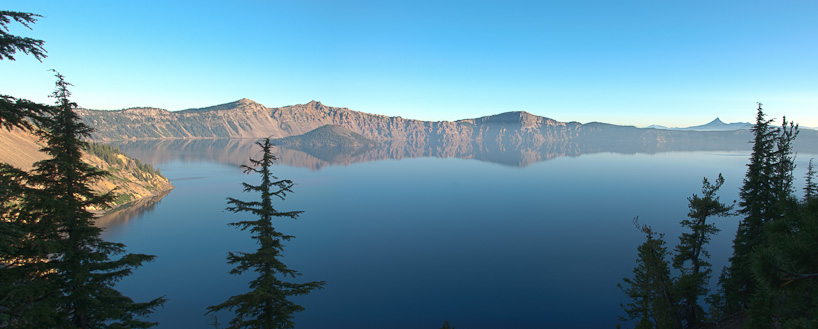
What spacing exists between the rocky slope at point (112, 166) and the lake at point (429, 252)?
12326 millimetres

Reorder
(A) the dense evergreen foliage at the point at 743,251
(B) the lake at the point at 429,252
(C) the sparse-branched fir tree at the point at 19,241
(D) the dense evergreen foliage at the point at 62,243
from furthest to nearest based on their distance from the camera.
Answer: (B) the lake at the point at 429,252, (A) the dense evergreen foliage at the point at 743,251, (D) the dense evergreen foliage at the point at 62,243, (C) the sparse-branched fir tree at the point at 19,241

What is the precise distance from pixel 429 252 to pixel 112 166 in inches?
5866

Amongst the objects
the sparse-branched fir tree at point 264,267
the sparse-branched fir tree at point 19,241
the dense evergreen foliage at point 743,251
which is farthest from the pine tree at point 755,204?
the sparse-branched fir tree at point 19,241

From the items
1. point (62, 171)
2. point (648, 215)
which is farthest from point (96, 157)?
point (648, 215)

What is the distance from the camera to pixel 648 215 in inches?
3947

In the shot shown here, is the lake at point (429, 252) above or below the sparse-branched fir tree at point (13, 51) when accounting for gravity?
below

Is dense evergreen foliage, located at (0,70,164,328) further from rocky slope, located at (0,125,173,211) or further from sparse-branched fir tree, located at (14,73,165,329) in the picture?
rocky slope, located at (0,125,173,211)

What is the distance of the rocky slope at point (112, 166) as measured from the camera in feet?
380

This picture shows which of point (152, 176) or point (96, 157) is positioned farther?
point (152, 176)

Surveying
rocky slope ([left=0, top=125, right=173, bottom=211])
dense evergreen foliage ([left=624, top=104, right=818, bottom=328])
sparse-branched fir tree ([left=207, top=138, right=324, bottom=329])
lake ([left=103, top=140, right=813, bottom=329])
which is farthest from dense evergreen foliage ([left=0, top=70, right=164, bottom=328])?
rocky slope ([left=0, top=125, right=173, bottom=211])

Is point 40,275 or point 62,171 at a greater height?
point 62,171

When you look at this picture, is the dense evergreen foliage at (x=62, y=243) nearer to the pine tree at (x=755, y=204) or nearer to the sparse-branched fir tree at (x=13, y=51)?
the sparse-branched fir tree at (x=13, y=51)

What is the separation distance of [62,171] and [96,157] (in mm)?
175973

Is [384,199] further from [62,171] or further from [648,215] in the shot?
[62,171]
